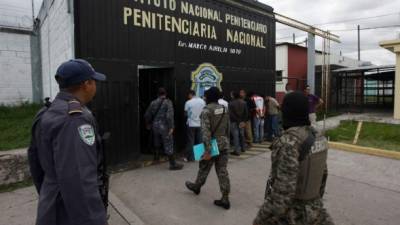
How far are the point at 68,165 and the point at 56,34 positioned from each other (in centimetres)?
750

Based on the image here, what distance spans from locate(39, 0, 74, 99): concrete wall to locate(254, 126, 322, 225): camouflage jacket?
5273 millimetres

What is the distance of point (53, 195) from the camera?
1.91 meters

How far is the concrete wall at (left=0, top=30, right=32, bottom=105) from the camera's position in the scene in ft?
35.9

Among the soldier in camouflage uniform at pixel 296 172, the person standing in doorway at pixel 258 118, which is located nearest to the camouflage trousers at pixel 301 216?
the soldier in camouflage uniform at pixel 296 172

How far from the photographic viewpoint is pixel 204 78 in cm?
887

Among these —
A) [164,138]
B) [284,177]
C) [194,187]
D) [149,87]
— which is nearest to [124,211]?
[194,187]

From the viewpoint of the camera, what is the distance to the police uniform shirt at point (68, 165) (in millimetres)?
1788

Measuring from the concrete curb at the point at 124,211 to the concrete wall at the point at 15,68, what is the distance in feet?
26.9

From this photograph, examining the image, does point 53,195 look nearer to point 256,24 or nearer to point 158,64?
point 158,64

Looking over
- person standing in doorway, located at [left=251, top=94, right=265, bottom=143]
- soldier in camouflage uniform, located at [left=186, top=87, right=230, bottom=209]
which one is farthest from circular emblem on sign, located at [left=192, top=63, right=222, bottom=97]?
soldier in camouflage uniform, located at [left=186, top=87, right=230, bottom=209]

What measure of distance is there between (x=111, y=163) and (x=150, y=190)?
1.75 metres

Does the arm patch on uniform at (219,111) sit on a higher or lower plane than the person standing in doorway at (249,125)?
higher

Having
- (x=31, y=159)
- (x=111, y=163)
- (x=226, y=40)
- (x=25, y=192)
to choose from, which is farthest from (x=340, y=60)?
(x=31, y=159)

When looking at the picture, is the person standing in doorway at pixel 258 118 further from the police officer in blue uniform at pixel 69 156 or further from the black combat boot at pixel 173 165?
the police officer in blue uniform at pixel 69 156
